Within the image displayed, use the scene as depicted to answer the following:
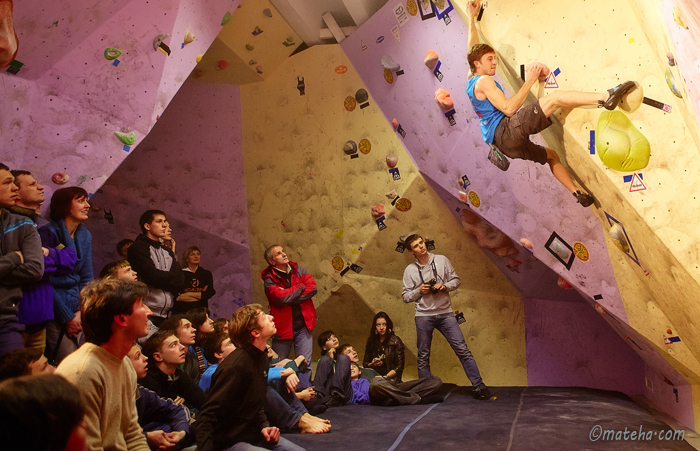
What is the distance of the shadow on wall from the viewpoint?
5965 mm

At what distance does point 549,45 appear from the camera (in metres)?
2.82

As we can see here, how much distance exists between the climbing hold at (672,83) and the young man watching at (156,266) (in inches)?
122

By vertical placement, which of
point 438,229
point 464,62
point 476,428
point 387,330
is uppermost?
point 464,62

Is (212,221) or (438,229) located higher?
(212,221)

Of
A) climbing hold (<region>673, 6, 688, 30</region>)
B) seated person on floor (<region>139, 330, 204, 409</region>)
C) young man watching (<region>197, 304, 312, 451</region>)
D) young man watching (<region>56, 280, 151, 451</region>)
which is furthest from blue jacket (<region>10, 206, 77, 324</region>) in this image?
climbing hold (<region>673, 6, 688, 30</region>)

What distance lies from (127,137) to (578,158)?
282cm

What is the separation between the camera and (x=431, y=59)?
3.88m

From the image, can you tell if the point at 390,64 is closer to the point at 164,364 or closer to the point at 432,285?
the point at 432,285

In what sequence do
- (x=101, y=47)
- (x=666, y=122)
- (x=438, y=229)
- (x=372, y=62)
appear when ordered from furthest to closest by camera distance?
1. (x=438, y=229)
2. (x=372, y=62)
3. (x=101, y=47)
4. (x=666, y=122)

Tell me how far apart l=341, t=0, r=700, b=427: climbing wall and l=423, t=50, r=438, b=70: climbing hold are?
0.04m

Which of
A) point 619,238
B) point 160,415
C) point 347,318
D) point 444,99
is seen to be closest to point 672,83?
point 619,238

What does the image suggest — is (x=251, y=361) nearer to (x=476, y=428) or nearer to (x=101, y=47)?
(x=476, y=428)

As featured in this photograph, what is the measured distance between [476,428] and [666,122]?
2216 mm

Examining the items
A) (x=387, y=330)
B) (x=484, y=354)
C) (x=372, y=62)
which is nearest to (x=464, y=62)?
(x=372, y=62)
